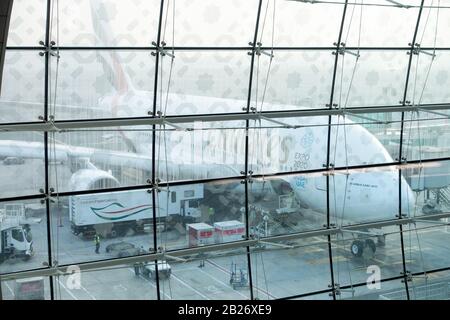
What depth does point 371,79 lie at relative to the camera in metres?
10.7

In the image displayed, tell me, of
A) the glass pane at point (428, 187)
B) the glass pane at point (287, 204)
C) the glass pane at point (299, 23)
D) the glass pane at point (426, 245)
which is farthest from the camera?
the glass pane at point (428, 187)

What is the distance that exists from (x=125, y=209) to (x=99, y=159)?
2.41 feet

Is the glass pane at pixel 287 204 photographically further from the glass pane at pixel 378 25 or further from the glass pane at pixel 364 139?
the glass pane at pixel 378 25

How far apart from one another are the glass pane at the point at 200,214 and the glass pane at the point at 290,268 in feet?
1.77

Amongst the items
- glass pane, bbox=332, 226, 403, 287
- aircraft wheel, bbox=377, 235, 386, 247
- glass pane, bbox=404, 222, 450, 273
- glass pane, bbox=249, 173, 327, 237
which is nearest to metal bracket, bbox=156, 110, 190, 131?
glass pane, bbox=249, 173, 327, 237

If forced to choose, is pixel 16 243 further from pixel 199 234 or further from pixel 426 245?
pixel 426 245

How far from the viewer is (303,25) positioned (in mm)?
9852

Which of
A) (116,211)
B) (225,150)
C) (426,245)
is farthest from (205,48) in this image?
(426,245)

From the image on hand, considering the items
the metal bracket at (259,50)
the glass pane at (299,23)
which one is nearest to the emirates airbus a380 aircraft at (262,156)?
the metal bracket at (259,50)

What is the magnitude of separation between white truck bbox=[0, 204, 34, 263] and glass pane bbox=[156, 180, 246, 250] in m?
1.70

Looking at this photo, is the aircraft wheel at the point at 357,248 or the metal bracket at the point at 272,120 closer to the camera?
the metal bracket at the point at 272,120

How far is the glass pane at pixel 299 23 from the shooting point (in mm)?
9555
